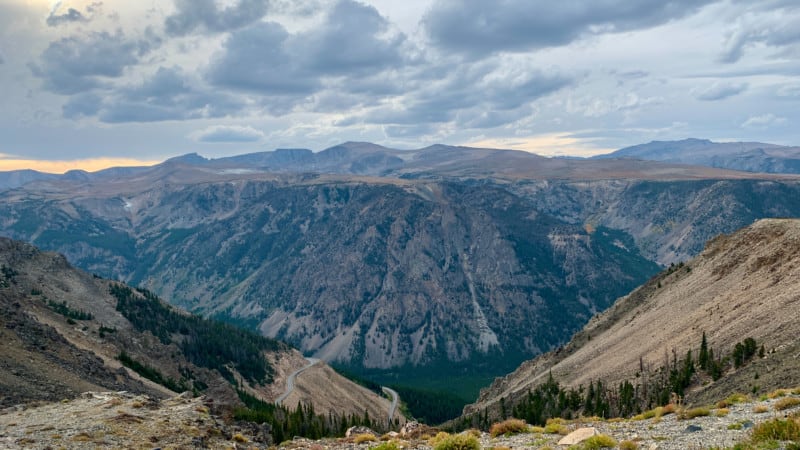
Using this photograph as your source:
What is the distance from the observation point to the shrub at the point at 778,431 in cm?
2727

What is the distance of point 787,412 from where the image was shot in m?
33.2

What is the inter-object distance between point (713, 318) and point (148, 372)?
11959 centimetres

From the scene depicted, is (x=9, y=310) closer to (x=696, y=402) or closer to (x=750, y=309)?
(x=696, y=402)

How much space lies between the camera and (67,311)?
160750 millimetres

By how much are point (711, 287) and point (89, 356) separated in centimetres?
11819

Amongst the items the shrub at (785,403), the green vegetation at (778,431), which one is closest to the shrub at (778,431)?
the green vegetation at (778,431)

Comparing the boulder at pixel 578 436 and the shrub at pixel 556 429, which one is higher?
the boulder at pixel 578 436

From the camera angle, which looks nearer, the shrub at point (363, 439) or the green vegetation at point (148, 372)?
the shrub at point (363, 439)

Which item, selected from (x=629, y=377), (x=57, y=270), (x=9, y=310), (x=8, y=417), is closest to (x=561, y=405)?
(x=629, y=377)

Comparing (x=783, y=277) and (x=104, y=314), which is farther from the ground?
(x=783, y=277)

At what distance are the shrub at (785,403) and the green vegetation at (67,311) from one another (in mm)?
155207

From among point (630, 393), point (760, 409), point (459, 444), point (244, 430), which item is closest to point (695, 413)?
point (760, 409)

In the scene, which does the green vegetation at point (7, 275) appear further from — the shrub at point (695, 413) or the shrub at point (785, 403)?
the shrub at point (785, 403)

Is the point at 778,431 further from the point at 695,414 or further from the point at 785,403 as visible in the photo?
the point at 695,414
